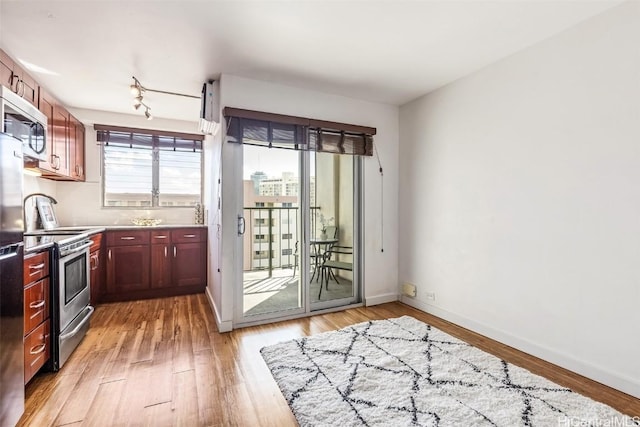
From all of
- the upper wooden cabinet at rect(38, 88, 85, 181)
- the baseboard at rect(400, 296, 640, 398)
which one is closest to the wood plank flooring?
the baseboard at rect(400, 296, 640, 398)

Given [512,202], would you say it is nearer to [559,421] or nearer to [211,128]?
[559,421]

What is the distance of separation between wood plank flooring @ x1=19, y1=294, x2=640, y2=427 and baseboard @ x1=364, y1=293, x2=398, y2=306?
456mm

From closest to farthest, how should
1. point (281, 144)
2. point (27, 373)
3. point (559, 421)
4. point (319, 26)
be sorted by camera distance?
point (559, 421) → point (27, 373) → point (319, 26) → point (281, 144)

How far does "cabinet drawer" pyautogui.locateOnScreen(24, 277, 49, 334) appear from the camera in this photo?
6.50ft

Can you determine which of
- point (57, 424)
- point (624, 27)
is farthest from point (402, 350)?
point (624, 27)

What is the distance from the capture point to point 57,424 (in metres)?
1.69

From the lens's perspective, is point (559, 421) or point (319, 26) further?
point (319, 26)

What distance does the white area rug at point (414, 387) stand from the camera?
171 cm

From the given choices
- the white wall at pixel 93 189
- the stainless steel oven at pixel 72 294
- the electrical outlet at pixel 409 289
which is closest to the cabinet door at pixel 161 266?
the white wall at pixel 93 189

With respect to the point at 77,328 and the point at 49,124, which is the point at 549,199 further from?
the point at 49,124

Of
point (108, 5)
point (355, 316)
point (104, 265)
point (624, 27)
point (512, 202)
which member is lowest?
point (355, 316)

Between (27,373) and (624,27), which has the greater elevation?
(624,27)

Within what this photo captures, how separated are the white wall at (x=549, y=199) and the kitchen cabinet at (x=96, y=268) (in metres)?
3.94

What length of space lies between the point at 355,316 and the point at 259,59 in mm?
2831
